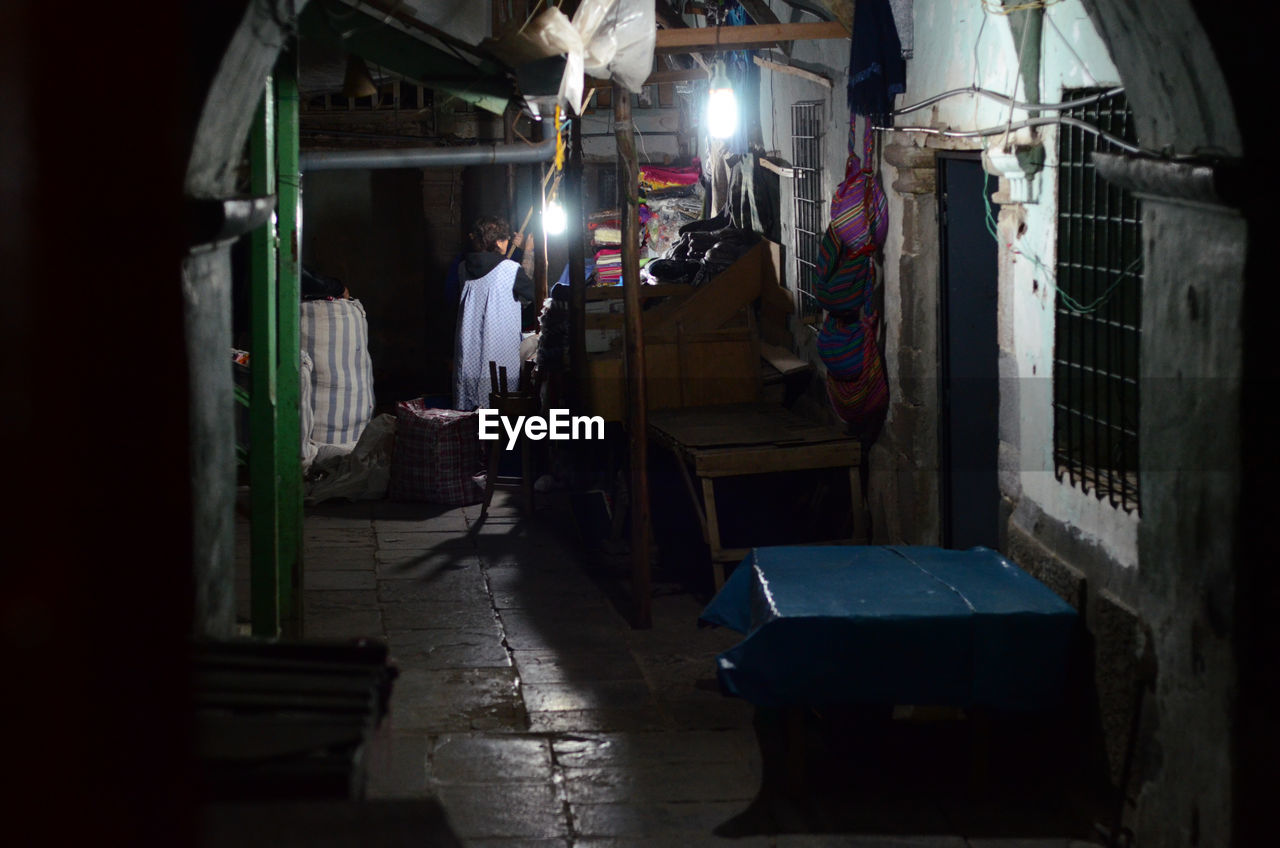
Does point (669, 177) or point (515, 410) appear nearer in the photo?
point (515, 410)

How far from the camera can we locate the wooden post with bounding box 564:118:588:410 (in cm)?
1052

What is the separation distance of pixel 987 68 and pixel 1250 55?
304 centimetres

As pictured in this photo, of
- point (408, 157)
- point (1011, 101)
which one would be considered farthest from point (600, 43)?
point (408, 157)

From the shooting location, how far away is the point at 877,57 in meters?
8.19

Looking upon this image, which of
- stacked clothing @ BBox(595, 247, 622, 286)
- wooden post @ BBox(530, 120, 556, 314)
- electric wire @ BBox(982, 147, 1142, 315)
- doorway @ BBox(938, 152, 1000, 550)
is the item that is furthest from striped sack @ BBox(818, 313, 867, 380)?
stacked clothing @ BBox(595, 247, 622, 286)

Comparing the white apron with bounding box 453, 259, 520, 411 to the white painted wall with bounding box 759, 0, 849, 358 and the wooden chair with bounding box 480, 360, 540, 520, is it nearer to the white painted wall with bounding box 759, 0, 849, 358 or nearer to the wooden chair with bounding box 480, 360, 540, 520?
the wooden chair with bounding box 480, 360, 540, 520

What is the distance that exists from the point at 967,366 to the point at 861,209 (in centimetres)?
133

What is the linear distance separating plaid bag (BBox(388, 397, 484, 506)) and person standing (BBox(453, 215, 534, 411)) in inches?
64.4

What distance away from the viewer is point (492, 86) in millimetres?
8641

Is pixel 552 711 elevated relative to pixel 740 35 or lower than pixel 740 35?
lower

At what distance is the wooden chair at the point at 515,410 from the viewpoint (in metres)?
10.8

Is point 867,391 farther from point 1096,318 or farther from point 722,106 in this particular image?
point 722,106

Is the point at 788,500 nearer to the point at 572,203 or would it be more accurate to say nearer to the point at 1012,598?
the point at 572,203

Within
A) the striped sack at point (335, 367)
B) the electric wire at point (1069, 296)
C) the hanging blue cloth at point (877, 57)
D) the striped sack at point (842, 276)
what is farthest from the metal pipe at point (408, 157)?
the electric wire at point (1069, 296)
